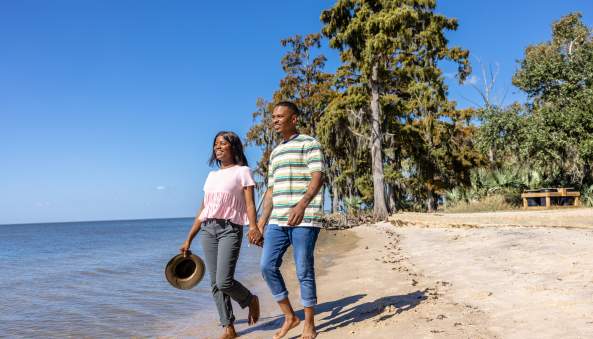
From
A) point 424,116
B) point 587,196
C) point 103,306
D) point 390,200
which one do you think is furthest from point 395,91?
point 103,306

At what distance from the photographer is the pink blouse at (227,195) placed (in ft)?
13.6

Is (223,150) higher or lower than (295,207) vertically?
higher

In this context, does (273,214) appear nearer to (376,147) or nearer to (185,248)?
(185,248)

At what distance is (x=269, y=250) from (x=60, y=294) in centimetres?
722

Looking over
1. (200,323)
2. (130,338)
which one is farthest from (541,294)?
(130,338)

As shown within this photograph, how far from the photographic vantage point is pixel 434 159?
25578mm

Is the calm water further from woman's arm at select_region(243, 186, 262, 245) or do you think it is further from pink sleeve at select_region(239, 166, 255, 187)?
pink sleeve at select_region(239, 166, 255, 187)

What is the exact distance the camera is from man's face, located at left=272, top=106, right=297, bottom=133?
3963mm

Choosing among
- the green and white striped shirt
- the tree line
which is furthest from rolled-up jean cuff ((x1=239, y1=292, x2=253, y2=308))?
the tree line

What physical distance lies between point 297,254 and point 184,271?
1495mm

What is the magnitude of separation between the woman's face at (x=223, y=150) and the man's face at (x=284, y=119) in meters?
0.58

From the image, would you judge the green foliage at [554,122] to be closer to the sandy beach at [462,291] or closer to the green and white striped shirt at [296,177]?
the sandy beach at [462,291]

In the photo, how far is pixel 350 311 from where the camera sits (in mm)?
4863

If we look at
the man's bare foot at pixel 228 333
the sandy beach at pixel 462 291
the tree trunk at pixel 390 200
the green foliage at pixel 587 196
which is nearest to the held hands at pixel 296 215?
the sandy beach at pixel 462 291
